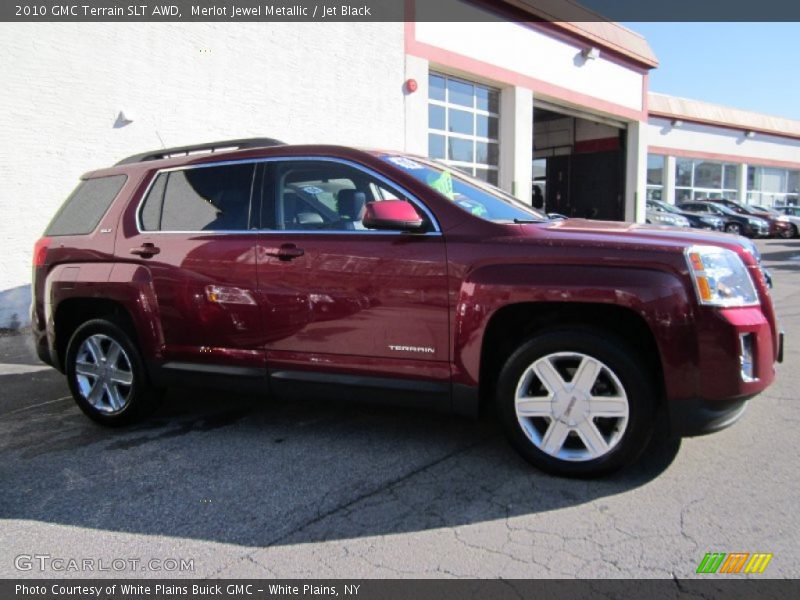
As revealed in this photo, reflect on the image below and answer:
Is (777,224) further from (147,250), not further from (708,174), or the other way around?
(147,250)

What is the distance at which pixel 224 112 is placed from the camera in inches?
374

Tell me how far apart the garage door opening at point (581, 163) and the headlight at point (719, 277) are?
635 inches

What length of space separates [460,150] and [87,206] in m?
9.83

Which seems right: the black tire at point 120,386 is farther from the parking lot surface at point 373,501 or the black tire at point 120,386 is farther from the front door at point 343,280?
the front door at point 343,280

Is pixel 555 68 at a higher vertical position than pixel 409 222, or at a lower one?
higher

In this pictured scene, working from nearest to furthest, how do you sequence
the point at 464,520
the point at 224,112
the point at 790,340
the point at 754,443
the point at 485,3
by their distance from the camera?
the point at 464,520 → the point at 754,443 → the point at 790,340 → the point at 224,112 → the point at 485,3

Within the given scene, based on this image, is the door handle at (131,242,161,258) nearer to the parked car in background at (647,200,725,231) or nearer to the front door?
the front door

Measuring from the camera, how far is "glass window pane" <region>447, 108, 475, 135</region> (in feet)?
43.2

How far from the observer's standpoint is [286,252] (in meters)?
3.85

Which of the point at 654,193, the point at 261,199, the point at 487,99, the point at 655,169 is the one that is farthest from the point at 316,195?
the point at 654,193

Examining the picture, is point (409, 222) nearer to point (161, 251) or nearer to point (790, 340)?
point (161, 251)

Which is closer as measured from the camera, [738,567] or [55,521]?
[738,567]

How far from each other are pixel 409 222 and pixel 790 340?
5.15 metres
